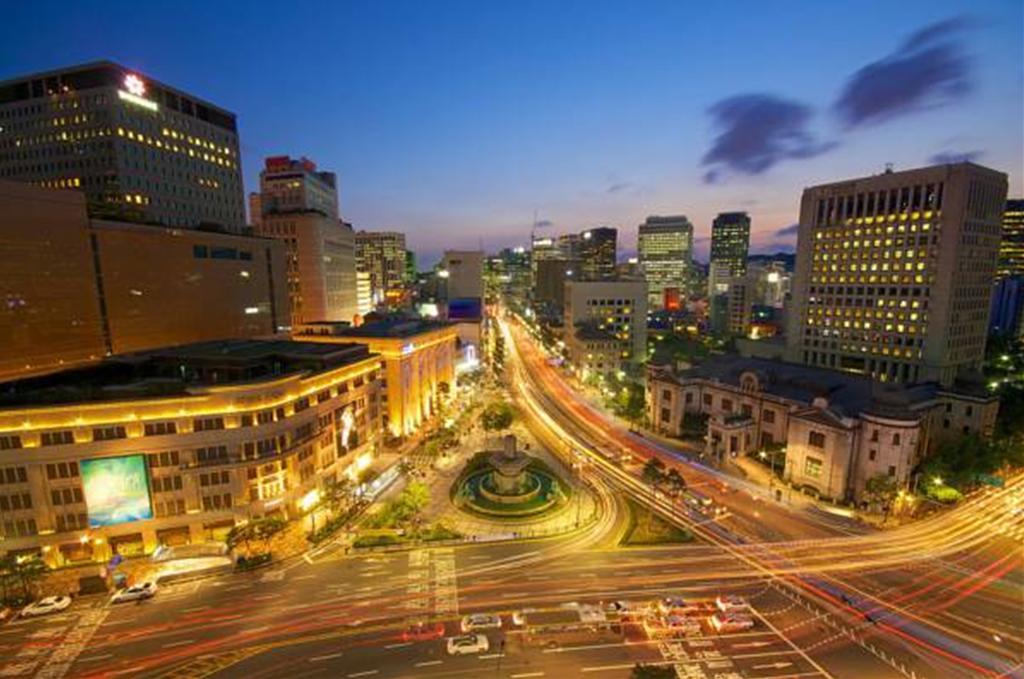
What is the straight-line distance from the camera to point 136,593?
50875 mm

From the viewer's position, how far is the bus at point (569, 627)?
1741 inches

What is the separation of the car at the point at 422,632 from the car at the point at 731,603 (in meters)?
28.6

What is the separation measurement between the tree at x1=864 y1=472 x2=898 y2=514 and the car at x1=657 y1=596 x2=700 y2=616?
3693 centimetres

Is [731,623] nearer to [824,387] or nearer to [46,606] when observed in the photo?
[824,387]

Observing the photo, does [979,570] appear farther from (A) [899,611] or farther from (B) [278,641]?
(B) [278,641]

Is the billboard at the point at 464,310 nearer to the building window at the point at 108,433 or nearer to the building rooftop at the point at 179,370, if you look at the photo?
the building rooftop at the point at 179,370

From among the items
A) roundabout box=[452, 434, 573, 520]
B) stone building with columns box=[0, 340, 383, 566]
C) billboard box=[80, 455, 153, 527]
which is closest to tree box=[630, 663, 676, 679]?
roundabout box=[452, 434, 573, 520]

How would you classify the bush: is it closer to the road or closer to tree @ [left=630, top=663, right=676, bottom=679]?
the road

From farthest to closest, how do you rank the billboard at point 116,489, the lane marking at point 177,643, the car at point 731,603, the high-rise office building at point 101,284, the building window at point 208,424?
the high-rise office building at point 101,284 < the building window at point 208,424 < the billboard at point 116,489 < the car at point 731,603 < the lane marking at point 177,643

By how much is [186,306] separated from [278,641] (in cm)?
8361

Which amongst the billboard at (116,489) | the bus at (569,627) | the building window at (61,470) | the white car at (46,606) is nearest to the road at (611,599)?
the bus at (569,627)

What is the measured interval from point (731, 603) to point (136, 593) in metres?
64.0

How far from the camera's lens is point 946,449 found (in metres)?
75.1

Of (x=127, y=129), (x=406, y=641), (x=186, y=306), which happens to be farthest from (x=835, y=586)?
(x=127, y=129)
